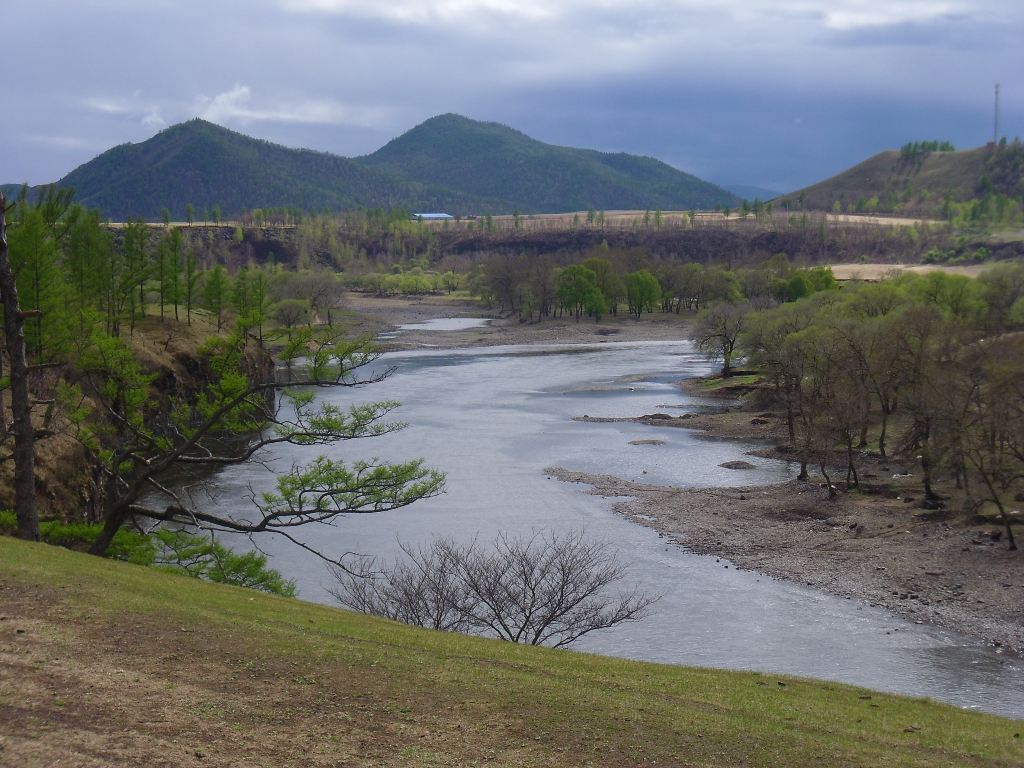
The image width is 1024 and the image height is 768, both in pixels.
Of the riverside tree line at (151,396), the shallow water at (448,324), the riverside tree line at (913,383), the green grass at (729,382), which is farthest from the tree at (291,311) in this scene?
the riverside tree line at (913,383)

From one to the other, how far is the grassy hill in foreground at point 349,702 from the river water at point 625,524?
23.2ft

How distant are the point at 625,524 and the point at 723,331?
157ft

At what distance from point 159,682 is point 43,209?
45993 millimetres

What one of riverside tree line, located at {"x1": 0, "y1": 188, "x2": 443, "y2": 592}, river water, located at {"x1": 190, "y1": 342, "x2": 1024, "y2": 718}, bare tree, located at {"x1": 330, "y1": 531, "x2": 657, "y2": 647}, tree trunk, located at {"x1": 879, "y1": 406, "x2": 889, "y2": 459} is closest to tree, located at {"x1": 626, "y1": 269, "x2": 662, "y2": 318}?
riverside tree line, located at {"x1": 0, "y1": 188, "x2": 443, "y2": 592}

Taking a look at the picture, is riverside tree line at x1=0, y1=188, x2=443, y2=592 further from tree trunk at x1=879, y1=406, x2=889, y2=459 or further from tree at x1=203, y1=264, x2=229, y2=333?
tree trunk at x1=879, y1=406, x2=889, y2=459

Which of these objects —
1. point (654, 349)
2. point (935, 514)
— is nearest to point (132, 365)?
point (935, 514)

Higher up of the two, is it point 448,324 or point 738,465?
point 448,324

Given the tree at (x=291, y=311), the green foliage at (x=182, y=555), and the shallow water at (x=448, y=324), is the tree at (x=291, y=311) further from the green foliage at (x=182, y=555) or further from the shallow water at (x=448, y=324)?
the green foliage at (x=182, y=555)

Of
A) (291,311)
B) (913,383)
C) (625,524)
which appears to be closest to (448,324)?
(291,311)

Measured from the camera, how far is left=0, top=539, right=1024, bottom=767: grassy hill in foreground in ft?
35.3

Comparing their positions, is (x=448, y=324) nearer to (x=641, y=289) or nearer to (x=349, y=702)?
(x=641, y=289)

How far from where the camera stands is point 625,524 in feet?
126

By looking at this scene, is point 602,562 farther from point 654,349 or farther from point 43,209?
point 654,349

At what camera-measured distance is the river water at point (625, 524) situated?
24.5 metres
